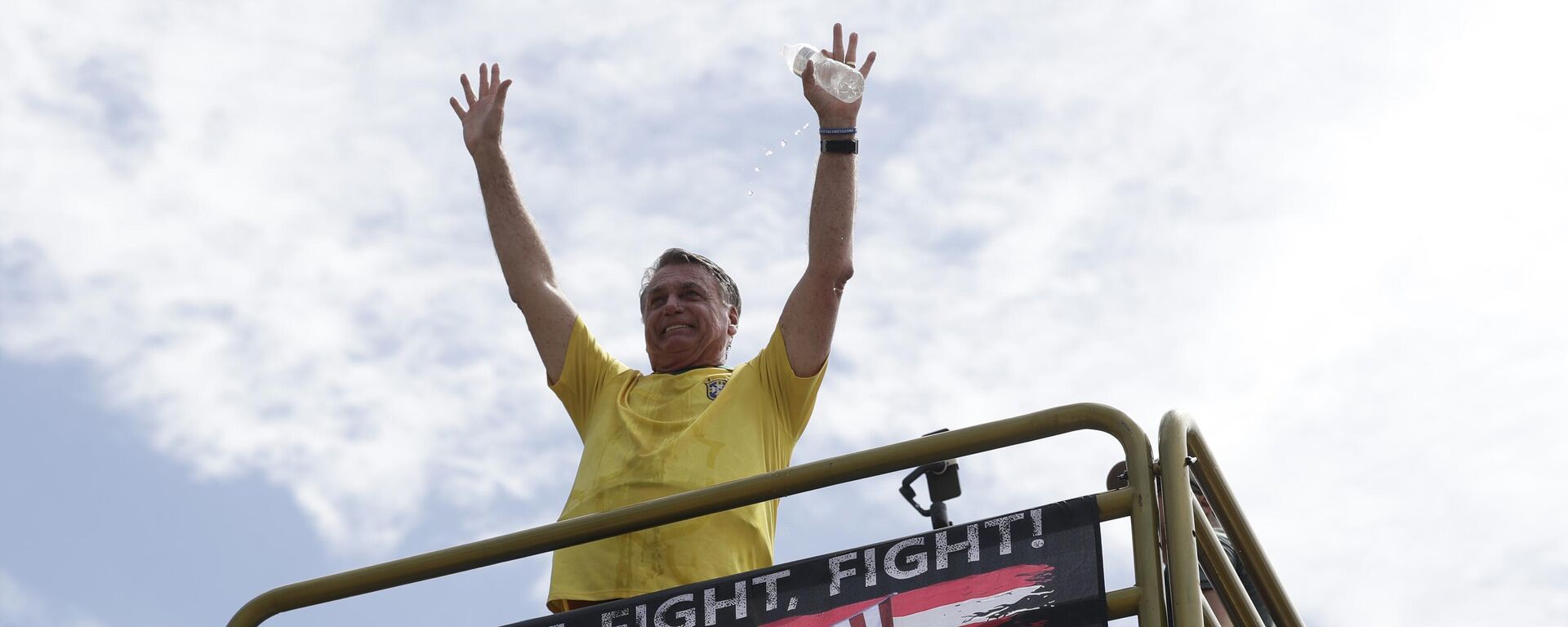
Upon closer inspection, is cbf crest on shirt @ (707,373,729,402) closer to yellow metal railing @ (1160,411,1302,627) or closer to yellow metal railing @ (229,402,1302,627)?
yellow metal railing @ (229,402,1302,627)

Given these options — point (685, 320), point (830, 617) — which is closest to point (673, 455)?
point (685, 320)

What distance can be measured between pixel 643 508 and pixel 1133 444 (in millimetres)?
1060

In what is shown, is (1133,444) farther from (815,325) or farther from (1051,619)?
(815,325)

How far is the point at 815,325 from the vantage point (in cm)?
452

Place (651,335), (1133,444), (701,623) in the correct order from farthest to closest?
1. (651,335)
2. (701,623)
3. (1133,444)

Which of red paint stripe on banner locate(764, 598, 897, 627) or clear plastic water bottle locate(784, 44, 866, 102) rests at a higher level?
clear plastic water bottle locate(784, 44, 866, 102)

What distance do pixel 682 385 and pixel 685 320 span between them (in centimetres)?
34

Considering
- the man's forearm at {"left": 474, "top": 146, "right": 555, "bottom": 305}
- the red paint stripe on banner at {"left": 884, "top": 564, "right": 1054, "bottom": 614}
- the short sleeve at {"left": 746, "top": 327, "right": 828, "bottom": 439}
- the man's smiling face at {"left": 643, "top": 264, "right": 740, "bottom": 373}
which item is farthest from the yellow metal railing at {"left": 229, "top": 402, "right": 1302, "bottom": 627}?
the man's forearm at {"left": 474, "top": 146, "right": 555, "bottom": 305}

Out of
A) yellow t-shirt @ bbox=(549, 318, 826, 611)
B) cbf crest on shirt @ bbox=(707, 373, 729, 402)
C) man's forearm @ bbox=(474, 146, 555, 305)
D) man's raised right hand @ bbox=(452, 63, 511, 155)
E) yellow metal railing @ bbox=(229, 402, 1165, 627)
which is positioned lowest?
yellow metal railing @ bbox=(229, 402, 1165, 627)

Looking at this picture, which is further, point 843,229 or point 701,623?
point 843,229

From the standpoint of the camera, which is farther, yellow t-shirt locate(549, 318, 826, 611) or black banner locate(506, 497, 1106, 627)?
yellow t-shirt locate(549, 318, 826, 611)

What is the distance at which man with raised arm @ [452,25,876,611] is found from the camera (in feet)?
13.6

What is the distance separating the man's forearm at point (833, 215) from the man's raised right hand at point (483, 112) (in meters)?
1.35

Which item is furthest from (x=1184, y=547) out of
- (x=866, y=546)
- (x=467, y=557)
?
(x=467, y=557)
